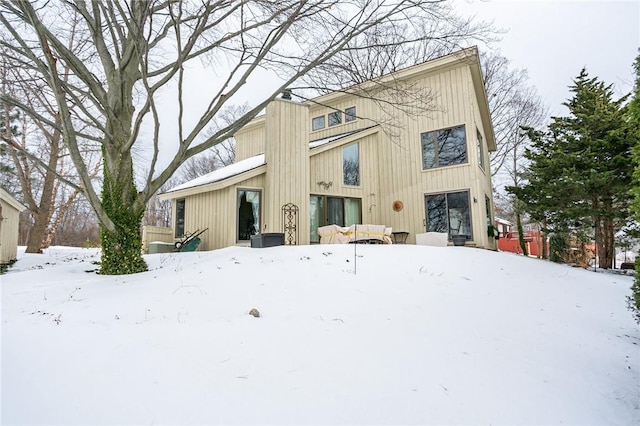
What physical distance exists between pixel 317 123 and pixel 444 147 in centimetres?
554

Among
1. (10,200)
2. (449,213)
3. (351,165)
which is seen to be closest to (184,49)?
(351,165)

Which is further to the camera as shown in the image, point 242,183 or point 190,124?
point 190,124

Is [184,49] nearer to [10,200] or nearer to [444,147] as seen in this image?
[10,200]

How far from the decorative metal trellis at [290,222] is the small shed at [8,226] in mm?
7025

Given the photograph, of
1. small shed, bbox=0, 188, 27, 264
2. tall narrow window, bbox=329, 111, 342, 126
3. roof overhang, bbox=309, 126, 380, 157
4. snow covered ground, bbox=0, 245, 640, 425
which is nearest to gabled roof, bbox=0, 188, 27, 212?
small shed, bbox=0, 188, 27, 264

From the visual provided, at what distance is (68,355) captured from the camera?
8.40 feet

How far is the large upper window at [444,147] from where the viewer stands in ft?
36.7

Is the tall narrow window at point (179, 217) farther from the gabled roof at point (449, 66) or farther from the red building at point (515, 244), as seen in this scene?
the red building at point (515, 244)

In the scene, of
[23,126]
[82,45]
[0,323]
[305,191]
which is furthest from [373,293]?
[23,126]

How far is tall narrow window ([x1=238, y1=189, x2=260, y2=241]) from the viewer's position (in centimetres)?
1005

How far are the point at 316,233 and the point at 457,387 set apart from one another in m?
8.67

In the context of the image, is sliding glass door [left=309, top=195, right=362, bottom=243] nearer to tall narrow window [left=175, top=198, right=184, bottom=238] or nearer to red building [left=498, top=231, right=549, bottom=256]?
tall narrow window [left=175, top=198, right=184, bottom=238]

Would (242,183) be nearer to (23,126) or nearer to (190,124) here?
(23,126)

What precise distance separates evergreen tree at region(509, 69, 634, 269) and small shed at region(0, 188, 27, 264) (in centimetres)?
1503
